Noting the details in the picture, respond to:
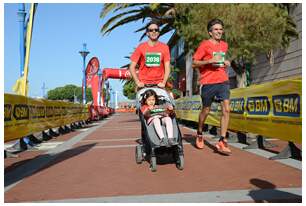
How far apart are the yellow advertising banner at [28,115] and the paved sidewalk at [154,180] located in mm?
950

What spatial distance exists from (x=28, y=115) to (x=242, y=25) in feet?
31.0

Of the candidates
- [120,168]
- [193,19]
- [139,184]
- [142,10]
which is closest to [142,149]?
[120,168]

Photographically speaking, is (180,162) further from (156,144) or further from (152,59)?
(152,59)

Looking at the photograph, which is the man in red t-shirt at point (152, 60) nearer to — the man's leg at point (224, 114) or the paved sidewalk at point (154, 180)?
the man's leg at point (224, 114)

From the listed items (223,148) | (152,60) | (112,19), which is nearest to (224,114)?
(223,148)

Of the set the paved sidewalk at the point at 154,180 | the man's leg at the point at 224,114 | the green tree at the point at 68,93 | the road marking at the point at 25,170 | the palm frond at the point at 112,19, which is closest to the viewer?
the paved sidewalk at the point at 154,180

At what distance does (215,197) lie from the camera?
3.69 meters

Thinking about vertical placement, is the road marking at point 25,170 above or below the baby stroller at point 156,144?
below

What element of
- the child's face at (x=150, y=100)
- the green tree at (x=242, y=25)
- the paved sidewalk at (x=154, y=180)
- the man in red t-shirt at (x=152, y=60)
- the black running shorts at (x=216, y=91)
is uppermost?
the green tree at (x=242, y=25)

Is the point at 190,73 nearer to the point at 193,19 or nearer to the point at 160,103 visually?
the point at 193,19

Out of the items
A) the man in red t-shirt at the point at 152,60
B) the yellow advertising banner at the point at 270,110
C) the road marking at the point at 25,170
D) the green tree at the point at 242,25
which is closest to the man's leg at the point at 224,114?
the yellow advertising banner at the point at 270,110

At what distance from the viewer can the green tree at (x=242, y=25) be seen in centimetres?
1493

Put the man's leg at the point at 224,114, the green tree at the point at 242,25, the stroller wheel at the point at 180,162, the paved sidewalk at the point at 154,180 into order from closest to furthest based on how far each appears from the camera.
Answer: the paved sidewalk at the point at 154,180, the stroller wheel at the point at 180,162, the man's leg at the point at 224,114, the green tree at the point at 242,25

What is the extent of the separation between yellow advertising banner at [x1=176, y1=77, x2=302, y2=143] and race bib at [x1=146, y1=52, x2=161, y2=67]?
1.99 metres
